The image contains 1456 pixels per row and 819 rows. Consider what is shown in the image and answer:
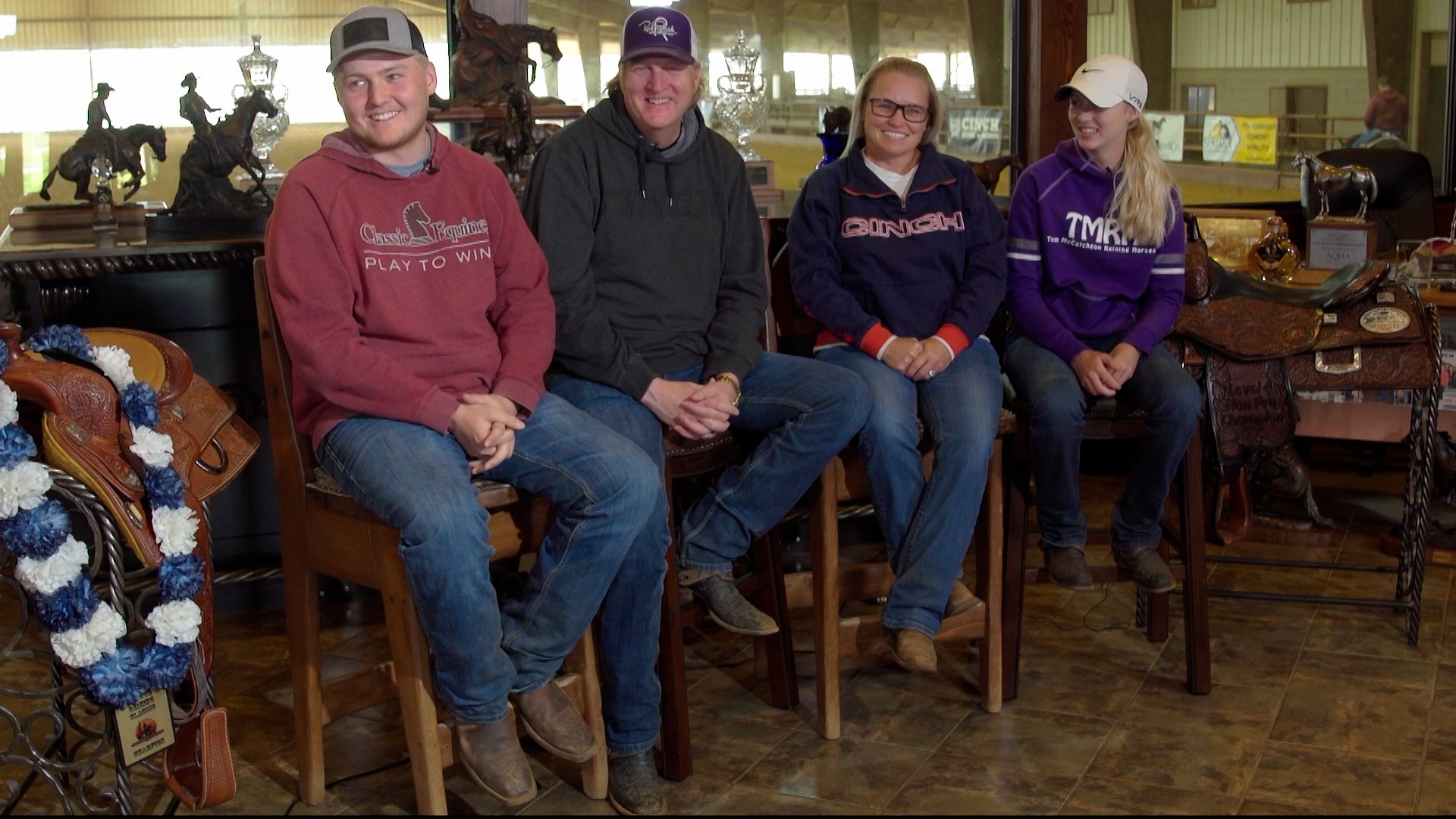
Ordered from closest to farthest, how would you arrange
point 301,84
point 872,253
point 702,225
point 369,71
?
point 369,71 → point 702,225 → point 872,253 → point 301,84

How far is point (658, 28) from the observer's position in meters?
2.72

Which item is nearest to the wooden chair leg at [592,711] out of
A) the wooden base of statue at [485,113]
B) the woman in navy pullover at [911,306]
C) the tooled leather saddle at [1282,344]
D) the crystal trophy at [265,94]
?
the woman in navy pullover at [911,306]

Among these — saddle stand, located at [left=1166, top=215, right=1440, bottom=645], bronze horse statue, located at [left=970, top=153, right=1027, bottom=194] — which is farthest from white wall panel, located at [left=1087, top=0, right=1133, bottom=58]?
saddle stand, located at [left=1166, top=215, right=1440, bottom=645]

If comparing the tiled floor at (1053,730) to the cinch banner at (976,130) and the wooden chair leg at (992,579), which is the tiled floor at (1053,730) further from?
the cinch banner at (976,130)

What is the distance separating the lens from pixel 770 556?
2975 mm

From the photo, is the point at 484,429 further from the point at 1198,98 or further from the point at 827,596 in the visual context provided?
the point at 1198,98

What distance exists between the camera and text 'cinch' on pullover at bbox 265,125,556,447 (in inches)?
93.6

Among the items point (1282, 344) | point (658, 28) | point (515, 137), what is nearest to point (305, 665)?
point (658, 28)

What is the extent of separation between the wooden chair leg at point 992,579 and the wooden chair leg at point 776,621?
0.39 metres

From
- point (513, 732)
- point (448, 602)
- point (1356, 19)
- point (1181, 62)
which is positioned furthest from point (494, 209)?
point (1356, 19)

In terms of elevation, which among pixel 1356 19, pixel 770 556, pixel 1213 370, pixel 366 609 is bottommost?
pixel 366 609

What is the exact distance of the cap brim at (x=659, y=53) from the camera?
270 cm

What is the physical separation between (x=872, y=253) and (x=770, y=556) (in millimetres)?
651

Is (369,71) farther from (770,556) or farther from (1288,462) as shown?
(1288,462)
